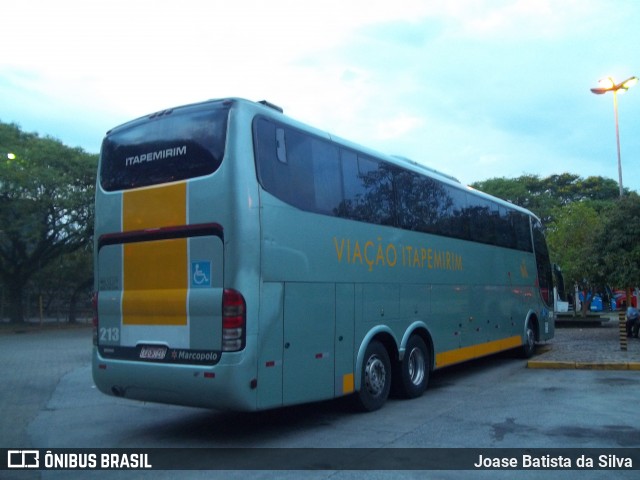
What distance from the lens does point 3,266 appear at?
31.7 metres

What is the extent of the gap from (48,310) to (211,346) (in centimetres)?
3677

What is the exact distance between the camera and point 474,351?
1250 cm

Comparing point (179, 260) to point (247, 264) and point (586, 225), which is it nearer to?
point (247, 264)

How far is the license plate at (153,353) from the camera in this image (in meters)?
7.29

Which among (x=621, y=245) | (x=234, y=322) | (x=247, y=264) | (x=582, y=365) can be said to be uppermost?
(x=621, y=245)

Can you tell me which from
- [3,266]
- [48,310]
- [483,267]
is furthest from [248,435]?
[48,310]

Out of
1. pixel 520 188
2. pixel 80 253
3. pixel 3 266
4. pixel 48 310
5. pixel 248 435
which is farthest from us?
pixel 520 188

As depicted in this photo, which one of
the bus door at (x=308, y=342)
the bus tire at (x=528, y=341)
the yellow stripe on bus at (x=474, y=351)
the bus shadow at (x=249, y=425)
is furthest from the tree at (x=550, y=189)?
the bus door at (x=308, y=342)

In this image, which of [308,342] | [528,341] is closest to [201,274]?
[308,342]

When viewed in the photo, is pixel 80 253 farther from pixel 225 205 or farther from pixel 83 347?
pixel 225 205

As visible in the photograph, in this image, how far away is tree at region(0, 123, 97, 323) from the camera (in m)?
27.3

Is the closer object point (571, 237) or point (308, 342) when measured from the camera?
point (308, 342)

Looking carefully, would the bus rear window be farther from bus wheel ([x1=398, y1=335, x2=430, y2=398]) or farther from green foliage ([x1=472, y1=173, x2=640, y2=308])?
green foliage ([x1=472, y1=173, x2=640, y2=308])

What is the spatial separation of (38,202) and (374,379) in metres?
23.5
